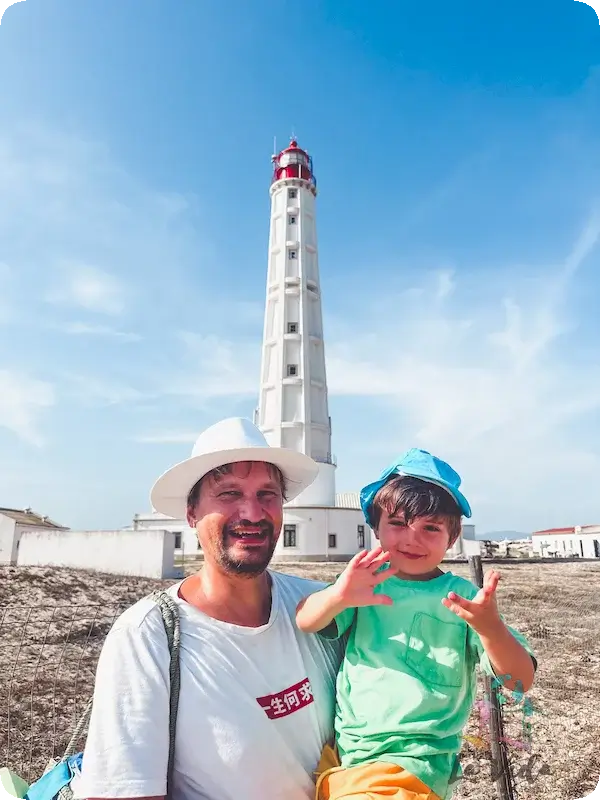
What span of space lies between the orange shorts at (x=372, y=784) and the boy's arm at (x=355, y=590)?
54cm

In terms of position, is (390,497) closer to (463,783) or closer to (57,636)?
(463,783)

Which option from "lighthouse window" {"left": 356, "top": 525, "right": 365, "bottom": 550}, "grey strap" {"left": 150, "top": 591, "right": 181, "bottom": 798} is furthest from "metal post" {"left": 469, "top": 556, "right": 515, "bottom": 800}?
"lighthouse window" {"left": 356, "top": 525, "right": 365, "bottom": 550}

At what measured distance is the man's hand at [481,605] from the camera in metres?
1.99

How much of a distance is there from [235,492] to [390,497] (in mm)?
735

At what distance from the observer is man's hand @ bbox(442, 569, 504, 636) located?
199 centimetres

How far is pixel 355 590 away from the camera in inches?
87.6

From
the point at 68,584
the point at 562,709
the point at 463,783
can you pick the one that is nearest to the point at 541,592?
the point at 562,709

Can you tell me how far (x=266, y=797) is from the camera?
1984mm

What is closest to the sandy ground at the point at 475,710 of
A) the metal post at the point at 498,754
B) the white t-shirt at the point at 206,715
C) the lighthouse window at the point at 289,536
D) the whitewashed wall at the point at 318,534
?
the metal post at the point at 498,754

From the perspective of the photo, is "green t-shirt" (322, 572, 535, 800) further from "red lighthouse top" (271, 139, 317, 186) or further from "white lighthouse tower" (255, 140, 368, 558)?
"red lighthouse top" (271, 139, 317, 186)

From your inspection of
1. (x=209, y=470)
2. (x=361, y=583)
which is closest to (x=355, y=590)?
(x=361, y=583)

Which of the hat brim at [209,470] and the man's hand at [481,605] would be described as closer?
the man's hand at [481,605]

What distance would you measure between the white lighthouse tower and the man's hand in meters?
27.8

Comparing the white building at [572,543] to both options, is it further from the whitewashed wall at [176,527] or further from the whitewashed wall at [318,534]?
the whitewashed wall at [176,527]
